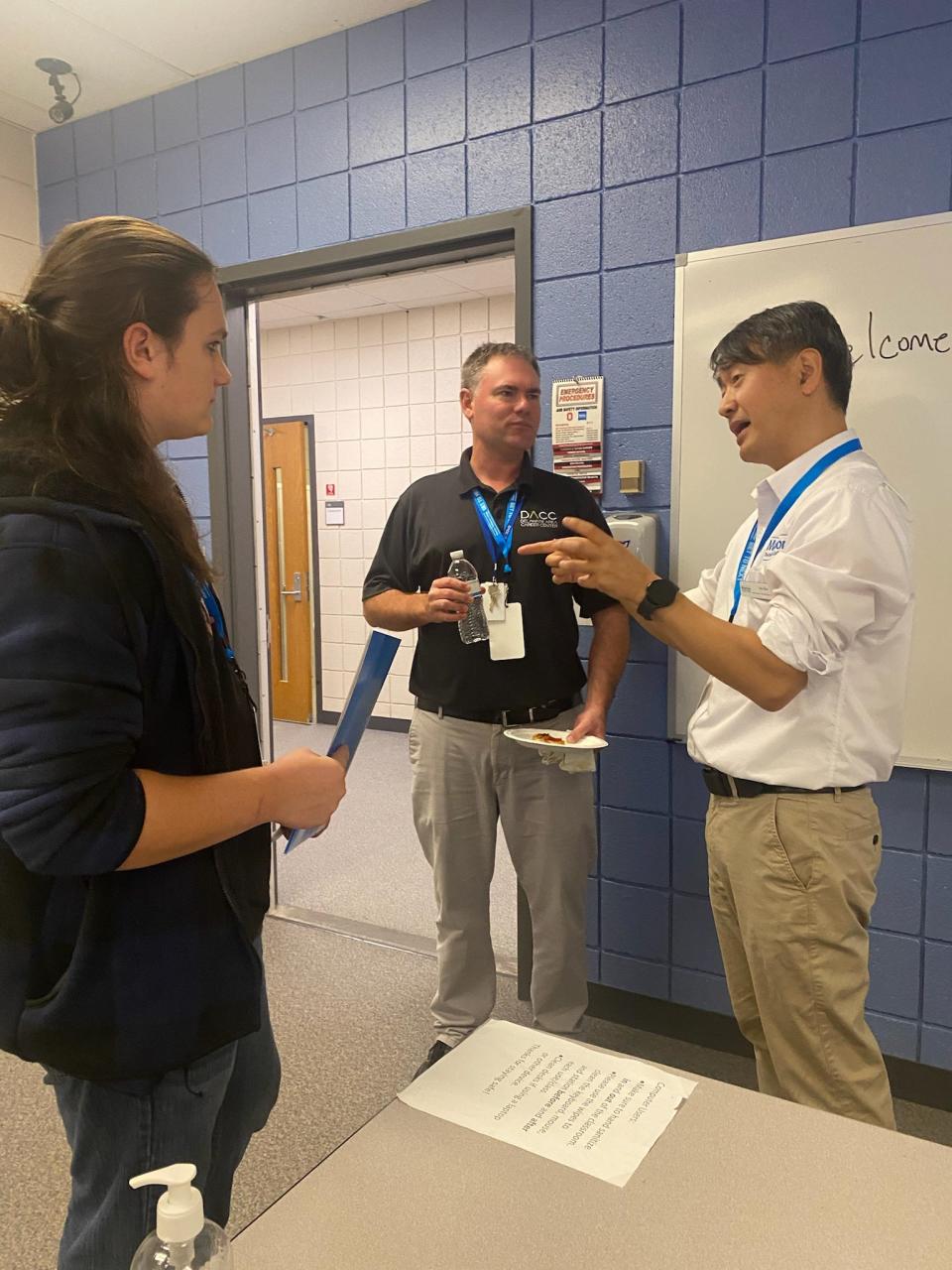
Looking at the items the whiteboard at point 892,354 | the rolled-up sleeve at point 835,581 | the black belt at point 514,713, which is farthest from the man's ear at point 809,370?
the black belt at point 514,713

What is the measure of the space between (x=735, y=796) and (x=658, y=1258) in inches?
38.5

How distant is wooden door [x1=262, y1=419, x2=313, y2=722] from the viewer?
21.1 ft

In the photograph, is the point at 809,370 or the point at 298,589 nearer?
the point at 809,370

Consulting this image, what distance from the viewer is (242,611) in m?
3.32

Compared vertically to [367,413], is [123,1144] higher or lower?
lower

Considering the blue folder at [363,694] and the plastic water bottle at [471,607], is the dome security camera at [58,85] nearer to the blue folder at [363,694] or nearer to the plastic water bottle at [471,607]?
the plastic water bottle at [471,607]

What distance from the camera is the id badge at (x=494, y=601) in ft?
7.05

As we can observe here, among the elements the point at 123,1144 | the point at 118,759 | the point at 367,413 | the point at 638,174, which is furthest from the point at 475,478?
the point at 367,413

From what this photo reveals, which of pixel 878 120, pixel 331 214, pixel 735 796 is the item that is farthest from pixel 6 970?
pixel 331 214

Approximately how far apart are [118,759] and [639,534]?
173cm

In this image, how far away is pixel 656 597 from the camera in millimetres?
1567

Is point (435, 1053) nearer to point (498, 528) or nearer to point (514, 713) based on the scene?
point (514, 713)

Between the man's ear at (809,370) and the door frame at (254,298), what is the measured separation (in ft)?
3.62

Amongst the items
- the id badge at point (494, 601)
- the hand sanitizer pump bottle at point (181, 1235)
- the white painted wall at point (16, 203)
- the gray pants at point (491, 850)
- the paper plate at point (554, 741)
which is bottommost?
the gray pants at point (491, 850)
